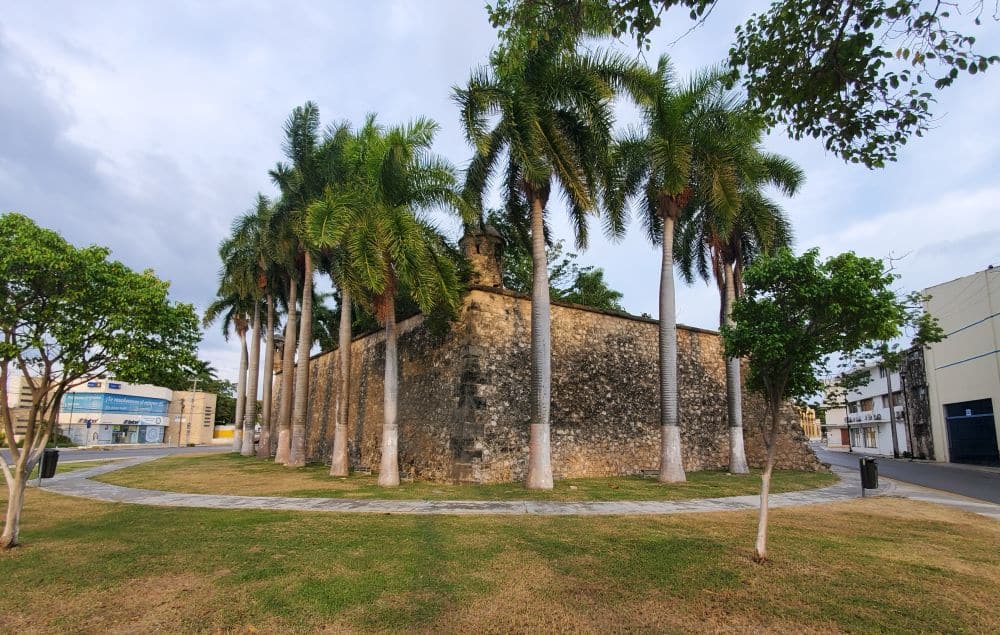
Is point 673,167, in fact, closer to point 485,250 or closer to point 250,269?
point 485,250

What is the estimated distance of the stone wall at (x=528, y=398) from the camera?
48.8ft

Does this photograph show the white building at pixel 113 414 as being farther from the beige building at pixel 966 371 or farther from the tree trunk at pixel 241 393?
the beige building at pixel 966 371

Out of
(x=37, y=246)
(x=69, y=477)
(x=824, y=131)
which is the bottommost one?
(x=69, y=477)

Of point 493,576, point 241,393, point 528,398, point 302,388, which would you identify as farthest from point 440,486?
point 241,393

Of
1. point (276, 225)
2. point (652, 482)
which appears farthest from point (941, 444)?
point (276, 225)

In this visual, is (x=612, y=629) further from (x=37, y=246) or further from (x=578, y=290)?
(x=578, y=290)

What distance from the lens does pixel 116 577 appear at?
5676 mm

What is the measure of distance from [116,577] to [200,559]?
0.86 m

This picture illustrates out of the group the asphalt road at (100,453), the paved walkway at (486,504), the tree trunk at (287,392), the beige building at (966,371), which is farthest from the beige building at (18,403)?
the beige building at (966,371)

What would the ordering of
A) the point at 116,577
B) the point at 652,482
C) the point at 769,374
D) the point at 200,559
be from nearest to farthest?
the point at 116,577 < the point at 200,559 < the point at 769,374 < the point at 652,482

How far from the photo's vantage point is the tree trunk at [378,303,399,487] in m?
13.8

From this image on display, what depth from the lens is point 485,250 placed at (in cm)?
1795

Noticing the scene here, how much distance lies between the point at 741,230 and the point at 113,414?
53826mm

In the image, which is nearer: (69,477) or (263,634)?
(263,634)
